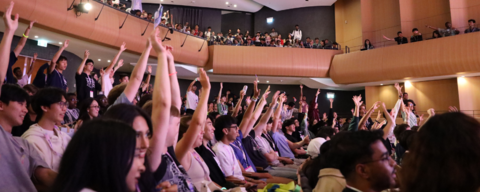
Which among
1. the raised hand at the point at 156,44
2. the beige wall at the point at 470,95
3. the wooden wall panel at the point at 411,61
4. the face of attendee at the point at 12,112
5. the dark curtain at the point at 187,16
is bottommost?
the face of attendee at the point at 12,112

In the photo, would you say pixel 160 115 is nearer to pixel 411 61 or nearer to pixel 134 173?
pixel 134 173

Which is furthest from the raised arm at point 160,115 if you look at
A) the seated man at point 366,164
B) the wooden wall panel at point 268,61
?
the wooden wall panel at point 268,61

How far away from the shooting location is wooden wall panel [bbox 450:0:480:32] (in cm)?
1166

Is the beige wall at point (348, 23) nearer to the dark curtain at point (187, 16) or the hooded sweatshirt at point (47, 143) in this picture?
the dark curtain at point (187, 16)

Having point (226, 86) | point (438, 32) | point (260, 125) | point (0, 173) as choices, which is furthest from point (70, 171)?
point (226, 86)

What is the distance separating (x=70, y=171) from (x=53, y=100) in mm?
1413

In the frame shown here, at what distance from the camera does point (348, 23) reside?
1550cm

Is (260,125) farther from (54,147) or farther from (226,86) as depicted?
(226,86)

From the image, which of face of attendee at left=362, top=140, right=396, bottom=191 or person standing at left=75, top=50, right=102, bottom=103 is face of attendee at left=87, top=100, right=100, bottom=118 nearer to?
person standing at left=75, top=50, right=102, bottom=103

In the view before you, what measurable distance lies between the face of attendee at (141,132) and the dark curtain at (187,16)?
14672 millimetres

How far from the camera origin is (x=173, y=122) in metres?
1.82

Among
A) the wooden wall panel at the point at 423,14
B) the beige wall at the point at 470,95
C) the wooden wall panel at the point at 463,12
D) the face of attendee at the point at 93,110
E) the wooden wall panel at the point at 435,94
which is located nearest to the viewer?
the face of attendee at the point at 93,110

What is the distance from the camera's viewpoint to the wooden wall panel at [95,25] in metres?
7.43

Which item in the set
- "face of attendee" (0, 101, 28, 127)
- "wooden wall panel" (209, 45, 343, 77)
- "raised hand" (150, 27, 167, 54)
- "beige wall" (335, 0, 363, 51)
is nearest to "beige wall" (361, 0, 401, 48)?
"beige wall" (335, 0, 363, 51)
